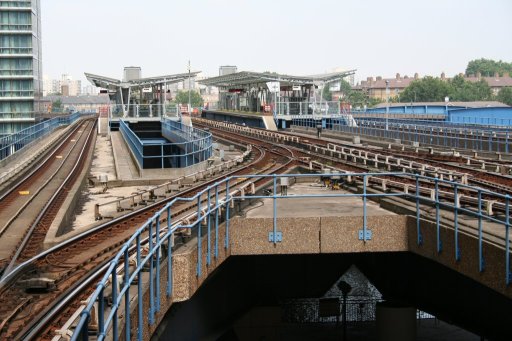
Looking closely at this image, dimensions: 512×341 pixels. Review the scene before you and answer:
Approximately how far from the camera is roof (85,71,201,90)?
220 ft

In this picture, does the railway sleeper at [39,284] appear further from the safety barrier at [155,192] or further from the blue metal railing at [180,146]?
the blue metal railing at [180,146]

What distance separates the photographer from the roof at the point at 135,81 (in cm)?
6694

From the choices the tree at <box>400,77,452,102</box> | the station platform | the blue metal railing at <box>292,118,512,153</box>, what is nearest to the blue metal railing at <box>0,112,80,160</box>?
the station platform

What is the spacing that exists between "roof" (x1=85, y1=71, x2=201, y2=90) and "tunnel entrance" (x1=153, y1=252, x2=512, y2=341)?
4545cm

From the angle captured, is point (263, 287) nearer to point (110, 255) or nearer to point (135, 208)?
→ point (135, 208)

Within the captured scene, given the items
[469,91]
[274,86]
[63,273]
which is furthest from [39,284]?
[469,91]

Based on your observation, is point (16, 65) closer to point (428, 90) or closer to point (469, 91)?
point (428, 90)

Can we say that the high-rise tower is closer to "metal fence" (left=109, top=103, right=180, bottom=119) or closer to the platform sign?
"metal fence" (left=109, top=103, right=180, bottom=119)

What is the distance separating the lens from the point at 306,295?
1922 cm

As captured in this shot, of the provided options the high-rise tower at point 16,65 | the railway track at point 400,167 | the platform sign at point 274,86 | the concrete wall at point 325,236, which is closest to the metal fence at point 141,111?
the platform sign at point 274,86

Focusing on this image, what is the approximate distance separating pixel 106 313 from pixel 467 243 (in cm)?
609

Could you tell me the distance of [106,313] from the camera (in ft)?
30.6

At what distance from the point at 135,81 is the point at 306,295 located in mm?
52155

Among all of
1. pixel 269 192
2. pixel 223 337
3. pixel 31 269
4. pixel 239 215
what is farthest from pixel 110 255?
pixel 269 192
